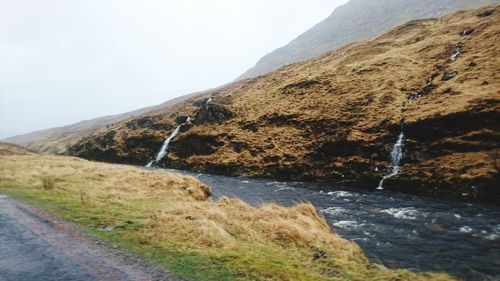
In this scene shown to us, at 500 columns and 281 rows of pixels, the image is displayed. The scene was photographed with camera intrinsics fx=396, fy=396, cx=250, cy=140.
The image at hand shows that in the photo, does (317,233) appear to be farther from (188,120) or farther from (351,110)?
(188,120)

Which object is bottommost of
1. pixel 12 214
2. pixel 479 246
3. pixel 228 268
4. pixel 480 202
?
pixel 480 202

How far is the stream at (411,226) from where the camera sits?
Answer: 16219 mm

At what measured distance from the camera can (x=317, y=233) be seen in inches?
657

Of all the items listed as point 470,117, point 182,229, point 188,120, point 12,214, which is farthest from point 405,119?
point 188,120

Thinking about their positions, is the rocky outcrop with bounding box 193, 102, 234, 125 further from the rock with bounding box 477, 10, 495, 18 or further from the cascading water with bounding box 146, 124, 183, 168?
the rock with bounding box 477, 10, 495, 18

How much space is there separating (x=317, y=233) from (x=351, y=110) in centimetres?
4141

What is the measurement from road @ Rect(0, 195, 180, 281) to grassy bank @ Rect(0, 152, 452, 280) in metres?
0.72

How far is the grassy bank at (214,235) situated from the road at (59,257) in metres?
0.72

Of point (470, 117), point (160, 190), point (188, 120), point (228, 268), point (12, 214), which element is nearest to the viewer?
point (228, 268)

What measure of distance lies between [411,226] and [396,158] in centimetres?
2008

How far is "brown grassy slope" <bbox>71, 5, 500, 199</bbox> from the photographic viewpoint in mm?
38031

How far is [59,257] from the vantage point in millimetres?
12320

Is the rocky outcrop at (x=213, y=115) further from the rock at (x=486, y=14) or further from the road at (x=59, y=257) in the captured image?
the road at (x=59, y=257)

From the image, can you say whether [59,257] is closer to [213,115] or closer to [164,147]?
[164,147]
